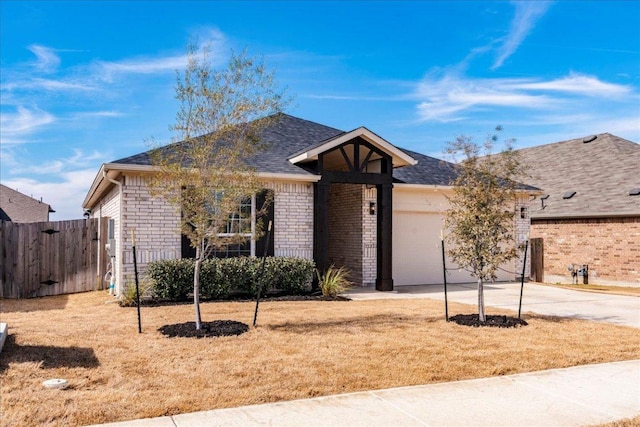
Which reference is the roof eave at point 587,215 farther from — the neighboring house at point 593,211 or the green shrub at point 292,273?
the green shrub at point 292,273

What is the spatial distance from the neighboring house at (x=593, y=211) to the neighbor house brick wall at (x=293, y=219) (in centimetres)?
1096

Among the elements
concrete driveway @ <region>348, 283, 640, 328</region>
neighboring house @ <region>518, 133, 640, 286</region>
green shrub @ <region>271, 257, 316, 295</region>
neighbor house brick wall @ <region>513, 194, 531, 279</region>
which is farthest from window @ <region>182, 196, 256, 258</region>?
neighboring house @ <region>518, 133, 640, 286</region>

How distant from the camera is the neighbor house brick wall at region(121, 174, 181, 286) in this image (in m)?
11.5

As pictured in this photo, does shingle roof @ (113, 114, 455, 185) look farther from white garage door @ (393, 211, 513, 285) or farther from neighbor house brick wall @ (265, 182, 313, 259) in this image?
white garage door @ (393, 211, 513, 285)

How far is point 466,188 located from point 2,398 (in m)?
7.44

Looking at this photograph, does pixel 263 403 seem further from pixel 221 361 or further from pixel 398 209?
pixel 398 209

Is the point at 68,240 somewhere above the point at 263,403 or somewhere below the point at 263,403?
above

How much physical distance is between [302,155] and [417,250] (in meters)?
5.02

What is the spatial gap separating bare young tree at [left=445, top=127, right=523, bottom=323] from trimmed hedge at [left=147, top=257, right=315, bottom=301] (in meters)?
4.20

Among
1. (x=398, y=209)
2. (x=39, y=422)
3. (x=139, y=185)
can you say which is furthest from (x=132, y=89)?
(x=39, y=422)

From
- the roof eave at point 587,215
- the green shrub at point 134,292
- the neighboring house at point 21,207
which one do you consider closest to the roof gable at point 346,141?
the green shrub at point 134,292

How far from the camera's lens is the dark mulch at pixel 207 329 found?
7.70 meters

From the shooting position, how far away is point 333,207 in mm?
16984

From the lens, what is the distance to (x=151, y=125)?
30.9ft
